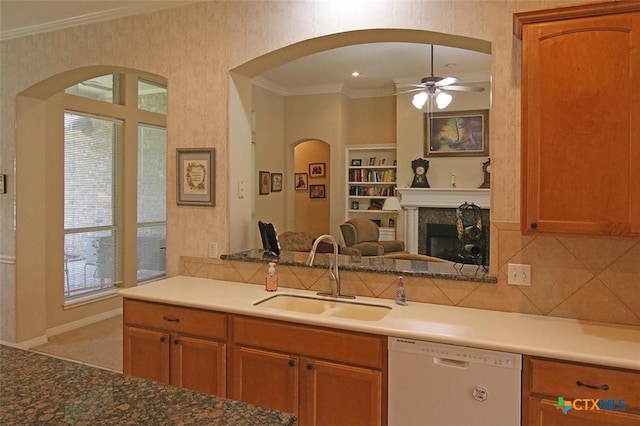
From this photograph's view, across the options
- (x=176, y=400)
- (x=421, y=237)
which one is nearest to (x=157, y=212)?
(x=421, y=237)

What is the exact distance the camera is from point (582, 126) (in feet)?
6.79

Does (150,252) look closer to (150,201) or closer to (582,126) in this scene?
(150,201)

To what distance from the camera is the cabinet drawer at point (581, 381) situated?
5.98ft

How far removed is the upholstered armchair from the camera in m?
6.55

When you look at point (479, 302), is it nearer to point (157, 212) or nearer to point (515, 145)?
point (515, 145)

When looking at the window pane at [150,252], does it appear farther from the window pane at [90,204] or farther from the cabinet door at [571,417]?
the cabinet door at [571,417]

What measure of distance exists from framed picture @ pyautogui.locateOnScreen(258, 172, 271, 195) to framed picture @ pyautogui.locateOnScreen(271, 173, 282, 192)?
14 cm

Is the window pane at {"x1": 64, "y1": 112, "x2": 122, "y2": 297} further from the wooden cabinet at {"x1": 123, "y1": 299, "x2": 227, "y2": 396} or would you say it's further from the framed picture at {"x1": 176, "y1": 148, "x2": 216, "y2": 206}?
the wooden cabinet at {"x1": 123, "y1": 299, "x2": 227, "y2": 396}

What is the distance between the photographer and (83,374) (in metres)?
1.28

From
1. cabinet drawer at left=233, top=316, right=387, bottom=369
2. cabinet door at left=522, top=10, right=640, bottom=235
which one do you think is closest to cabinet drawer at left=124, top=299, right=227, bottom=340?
cabinet drawer at left=233, top=316, right=387, bottom=369

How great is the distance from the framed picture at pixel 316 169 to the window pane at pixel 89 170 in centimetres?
425

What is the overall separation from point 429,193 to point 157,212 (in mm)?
4058

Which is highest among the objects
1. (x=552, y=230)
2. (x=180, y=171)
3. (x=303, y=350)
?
(x=180, y=171)

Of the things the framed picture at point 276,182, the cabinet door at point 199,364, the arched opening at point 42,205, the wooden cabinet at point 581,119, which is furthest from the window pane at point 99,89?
the wooden cabinet at point 581,119
